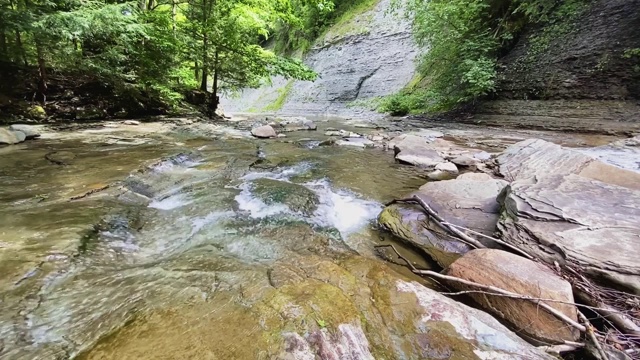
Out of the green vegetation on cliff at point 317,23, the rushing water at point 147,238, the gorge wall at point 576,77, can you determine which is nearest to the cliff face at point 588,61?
the gorge wall at point 576,77

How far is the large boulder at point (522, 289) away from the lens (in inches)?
72.4

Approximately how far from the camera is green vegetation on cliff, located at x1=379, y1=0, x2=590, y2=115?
372 inches

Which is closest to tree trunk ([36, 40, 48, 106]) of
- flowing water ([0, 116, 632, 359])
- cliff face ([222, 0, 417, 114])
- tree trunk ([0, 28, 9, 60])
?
tree trunk ([0, 28, 9, 60])

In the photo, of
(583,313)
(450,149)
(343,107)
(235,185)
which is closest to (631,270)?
(583,313)

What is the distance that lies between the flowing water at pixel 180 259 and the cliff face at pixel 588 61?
262 inches

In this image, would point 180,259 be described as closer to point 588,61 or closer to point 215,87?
point 588,61

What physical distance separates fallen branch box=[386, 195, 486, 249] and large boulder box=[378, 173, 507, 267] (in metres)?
0.05

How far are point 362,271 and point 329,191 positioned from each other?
2.03 m

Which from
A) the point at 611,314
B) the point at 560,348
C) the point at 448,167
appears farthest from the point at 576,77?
the point at 560,348

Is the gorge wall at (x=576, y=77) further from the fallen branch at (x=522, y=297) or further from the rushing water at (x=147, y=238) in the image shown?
the fallen branch at (x=522, y=297)

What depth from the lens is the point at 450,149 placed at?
6859 mm

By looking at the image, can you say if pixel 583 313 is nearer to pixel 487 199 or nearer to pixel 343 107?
pixel 487 199

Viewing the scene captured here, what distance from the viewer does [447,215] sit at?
3293 millimetres

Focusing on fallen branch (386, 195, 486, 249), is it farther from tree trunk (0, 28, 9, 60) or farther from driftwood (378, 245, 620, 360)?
tree trunk (0, 28, 9, 60)
